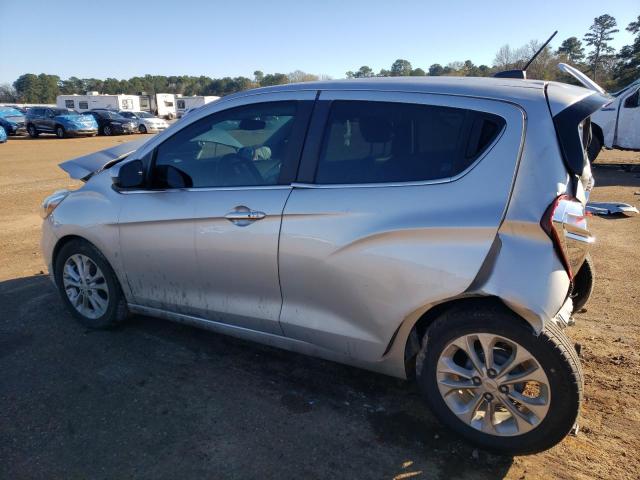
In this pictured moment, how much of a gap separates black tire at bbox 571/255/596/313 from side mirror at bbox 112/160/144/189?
122 inches

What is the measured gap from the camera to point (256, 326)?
120 inches

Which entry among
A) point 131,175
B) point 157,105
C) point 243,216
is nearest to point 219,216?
point 243,216

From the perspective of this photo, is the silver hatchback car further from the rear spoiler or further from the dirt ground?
the dirt ground

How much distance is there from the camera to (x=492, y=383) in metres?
2.42

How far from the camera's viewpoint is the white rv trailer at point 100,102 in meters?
48.4

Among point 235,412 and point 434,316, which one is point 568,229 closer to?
point 434,316

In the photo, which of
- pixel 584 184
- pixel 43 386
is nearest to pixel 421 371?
pixel 584 184

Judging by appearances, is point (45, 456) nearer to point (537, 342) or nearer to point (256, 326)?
point (256, 326)

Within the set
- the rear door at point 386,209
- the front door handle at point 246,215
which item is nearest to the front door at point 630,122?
the rear door at point 386,209

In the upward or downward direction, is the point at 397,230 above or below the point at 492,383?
above

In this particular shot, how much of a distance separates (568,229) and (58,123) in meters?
31.7

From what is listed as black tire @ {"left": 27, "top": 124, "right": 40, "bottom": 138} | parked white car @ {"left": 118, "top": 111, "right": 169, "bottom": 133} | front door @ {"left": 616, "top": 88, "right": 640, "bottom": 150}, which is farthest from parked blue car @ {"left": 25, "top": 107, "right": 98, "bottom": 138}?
front door @ {"left": 616, "top": 88, "right": 640, "bottom": 150}

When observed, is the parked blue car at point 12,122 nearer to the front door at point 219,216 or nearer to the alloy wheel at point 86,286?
the alloy wheel at point 86,286

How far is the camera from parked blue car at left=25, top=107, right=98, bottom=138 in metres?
28.3
